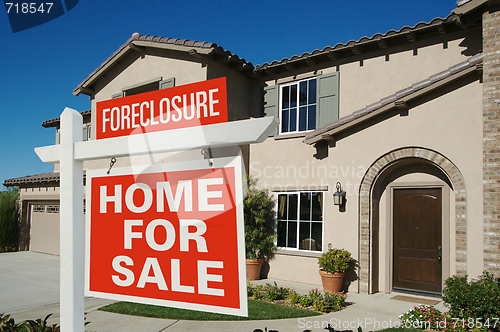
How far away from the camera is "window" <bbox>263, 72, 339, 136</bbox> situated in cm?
1088

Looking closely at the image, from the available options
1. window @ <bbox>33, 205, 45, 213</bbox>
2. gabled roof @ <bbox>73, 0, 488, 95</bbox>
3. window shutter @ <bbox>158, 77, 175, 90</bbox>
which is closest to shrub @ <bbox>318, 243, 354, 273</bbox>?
gabled roof @ <bbox>73, 0, 488, 95</bbox>

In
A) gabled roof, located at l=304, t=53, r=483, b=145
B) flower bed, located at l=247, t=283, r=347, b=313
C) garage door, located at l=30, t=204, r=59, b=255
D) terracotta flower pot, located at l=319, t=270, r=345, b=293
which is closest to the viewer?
flower bed, located at l=247, t=283, r=347, b=313

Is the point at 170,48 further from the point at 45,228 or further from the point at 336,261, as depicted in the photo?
the point at 45,228

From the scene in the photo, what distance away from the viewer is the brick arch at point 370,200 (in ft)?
25.6

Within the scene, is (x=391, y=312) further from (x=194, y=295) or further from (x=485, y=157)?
(x=194, y=295)

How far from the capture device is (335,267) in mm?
8984

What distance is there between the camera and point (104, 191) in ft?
7.64

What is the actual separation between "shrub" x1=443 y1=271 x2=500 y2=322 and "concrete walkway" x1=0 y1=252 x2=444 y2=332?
1.06 meters

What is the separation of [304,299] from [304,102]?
20.1 ft

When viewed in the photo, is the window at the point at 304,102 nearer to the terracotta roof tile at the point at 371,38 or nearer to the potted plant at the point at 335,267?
the terracotta roof tile at the point at 371,38

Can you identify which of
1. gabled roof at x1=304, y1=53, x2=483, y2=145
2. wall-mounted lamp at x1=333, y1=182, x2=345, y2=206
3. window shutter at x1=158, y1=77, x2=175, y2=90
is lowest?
wall-mounted lamp at x1=333, y1=182, x2=345, y2=206

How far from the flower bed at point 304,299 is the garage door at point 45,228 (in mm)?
12386

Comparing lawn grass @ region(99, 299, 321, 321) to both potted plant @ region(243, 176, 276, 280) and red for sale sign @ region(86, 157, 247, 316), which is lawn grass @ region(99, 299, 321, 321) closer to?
potted plant @ region(243, 176, 276, 280)

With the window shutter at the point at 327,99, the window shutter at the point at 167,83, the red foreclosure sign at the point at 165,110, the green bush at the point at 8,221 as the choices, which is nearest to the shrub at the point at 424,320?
the red foreclosure sign at the point at 165,110
